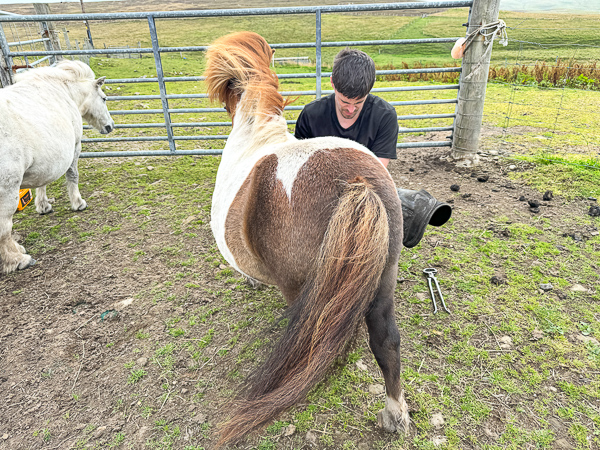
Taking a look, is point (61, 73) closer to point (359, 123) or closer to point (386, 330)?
point (359, 123)

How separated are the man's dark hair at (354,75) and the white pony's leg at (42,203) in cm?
397

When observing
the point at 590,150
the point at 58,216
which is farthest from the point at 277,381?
the point at 590,150

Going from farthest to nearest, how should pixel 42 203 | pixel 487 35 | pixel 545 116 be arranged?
pixel 545 116, pixel 487 35, pixel 42 203

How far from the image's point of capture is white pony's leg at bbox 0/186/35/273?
2.88 metres

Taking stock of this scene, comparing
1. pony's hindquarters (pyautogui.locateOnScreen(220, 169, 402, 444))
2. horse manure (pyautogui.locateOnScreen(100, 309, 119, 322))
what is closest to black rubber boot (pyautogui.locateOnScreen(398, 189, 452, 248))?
pony's hindquarters (pyautogui.locateOnScreen(220, 169, 402, 444))

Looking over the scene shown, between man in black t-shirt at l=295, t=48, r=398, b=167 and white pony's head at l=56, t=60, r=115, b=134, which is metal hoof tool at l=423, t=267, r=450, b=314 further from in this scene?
white pony's head at l=56, t=60, r=115, b=134

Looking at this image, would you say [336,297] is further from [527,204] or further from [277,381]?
[527,204]

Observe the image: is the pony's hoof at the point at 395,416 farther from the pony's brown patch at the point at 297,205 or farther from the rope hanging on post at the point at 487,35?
the rope hanging on post at the point at 487,35

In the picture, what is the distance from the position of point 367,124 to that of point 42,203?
404 centimetres

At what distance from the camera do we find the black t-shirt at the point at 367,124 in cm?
232

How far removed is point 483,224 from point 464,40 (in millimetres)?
2521

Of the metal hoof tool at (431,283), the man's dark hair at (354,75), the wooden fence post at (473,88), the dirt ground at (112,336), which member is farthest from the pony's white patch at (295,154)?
the wooden fence post at (473,88)

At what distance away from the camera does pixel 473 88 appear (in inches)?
182

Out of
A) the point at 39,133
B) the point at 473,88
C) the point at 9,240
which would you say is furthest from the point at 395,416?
the point at 473,88
